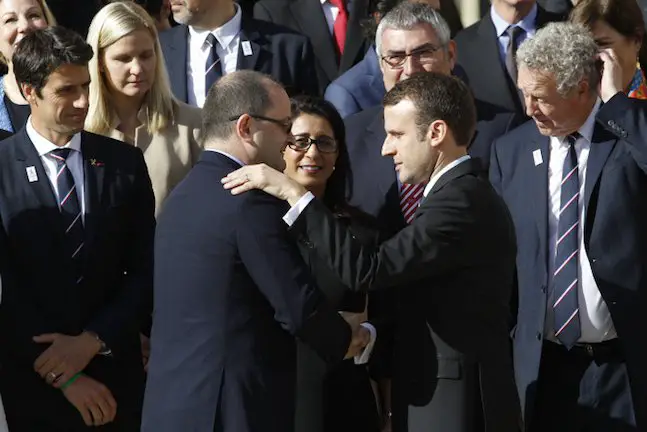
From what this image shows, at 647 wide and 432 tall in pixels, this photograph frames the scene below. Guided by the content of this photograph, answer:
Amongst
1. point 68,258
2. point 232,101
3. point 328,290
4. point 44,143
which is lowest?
point 328,290

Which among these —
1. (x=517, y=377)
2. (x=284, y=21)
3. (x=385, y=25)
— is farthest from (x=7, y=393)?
(x=284, y=21)

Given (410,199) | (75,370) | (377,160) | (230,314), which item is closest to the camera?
(230,314)

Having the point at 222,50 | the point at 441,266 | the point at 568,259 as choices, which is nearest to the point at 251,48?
the point at 222,50

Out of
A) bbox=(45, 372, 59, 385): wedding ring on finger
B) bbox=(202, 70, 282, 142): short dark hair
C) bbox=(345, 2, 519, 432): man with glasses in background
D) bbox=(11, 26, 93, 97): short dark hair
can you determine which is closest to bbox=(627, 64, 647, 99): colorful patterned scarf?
bbox=(345, 2, 519, 432): man with glasses in background

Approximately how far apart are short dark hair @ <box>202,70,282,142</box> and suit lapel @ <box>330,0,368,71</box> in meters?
3.24

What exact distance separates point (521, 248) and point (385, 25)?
59.9 inches

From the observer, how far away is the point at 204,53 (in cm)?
717

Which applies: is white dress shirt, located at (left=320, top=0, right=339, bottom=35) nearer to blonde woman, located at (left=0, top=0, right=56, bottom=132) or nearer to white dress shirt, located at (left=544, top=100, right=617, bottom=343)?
blonde woman, located at (left=0, top=0, right=56, bottom=132)

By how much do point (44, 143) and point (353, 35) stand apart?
293 cm

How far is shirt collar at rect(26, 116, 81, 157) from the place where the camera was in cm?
551

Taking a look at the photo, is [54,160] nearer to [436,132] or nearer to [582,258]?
[436,132]

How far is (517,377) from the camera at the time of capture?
18.9 ft

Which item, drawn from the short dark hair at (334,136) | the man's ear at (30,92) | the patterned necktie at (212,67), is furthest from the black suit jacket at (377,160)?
the man's ear at (30,92)

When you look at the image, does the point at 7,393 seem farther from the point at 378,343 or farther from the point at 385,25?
the point at 385,25
